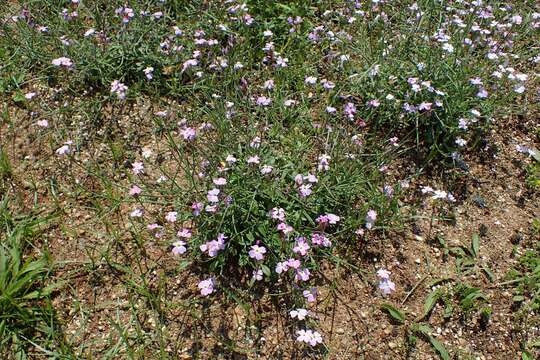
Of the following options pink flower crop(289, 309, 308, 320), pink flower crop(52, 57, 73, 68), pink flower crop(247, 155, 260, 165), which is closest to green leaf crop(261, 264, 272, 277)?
pink flower crop(289, 309, 308, 320)

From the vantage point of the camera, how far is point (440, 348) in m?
2.53

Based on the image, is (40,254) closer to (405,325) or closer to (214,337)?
(214,337)

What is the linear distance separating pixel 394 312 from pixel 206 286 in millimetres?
1035

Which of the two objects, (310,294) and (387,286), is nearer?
(310,294)

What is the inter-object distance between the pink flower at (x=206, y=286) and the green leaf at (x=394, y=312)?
0.96 m

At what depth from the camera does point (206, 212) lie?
2.70 m

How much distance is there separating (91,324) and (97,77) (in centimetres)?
189

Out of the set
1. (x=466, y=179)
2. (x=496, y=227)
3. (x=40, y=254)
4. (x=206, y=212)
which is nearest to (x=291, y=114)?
(x=206, y=212)

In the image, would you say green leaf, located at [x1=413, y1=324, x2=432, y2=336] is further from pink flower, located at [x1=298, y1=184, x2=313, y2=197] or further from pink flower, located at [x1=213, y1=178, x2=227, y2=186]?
pink flower, located at [x1=213, y1=178, x2=227, y2=186]

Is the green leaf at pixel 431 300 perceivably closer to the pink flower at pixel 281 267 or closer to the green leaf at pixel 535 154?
the pink flower at pixel 281 267

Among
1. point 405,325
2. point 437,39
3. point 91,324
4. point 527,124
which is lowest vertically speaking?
point 91,324

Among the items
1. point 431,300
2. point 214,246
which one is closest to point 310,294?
point 214,246

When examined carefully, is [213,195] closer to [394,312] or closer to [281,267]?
[281,267]

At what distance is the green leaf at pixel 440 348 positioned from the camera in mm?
2512
